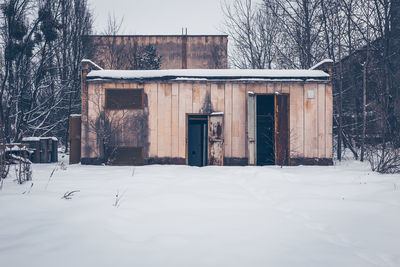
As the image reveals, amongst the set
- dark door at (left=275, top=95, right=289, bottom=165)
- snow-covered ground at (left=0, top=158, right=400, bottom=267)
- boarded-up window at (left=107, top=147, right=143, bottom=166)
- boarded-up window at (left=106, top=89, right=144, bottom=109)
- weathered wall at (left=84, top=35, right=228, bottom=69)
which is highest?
weathered wall at (left=84, top=35, right=228, bottom=69)

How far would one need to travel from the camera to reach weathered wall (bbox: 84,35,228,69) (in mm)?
18031

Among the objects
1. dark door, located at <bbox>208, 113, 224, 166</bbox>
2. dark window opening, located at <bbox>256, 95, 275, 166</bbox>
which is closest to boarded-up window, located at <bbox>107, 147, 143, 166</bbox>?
dark door, located at <bbox>208, 113, 224, 166</bbox>

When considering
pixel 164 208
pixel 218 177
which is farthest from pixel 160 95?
pixel 164 208

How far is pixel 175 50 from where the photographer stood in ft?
60.5

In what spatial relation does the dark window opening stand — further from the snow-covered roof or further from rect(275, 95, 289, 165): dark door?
the snow-covered roof

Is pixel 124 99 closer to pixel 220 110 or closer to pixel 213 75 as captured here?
pixel 213 75

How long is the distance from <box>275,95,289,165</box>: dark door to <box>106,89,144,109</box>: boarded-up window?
4.74m

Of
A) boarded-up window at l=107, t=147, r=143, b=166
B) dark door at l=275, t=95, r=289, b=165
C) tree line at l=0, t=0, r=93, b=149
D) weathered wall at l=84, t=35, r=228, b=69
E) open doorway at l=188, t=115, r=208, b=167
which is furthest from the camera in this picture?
weathered wall at l=84, t=35, r=228, b=69

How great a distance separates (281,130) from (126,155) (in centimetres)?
544

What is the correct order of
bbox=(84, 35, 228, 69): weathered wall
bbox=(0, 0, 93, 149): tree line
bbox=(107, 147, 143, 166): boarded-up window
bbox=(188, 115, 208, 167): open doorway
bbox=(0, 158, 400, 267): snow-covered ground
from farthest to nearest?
bbox=(84, 35, 228, 69): weathered wall < bbox=(188, 115, 208, 167): open doorway < bbox=(0, 0, 93, 149): tree line < bbox=(107, 147, 143, 166): boarded-up window < bbox=(0, 158, 400, 267): snow-covered ground

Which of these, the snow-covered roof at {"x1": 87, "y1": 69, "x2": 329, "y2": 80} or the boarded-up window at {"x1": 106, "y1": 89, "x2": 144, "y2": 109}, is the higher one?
the snow-covered roof at {"x1": 87, "y1": 69, "x2": 329, "y2": 80}

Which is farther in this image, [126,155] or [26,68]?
[26,68]

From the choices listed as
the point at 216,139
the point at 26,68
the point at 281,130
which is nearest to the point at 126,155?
the point at 216,139

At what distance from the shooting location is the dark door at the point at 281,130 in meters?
8.34
